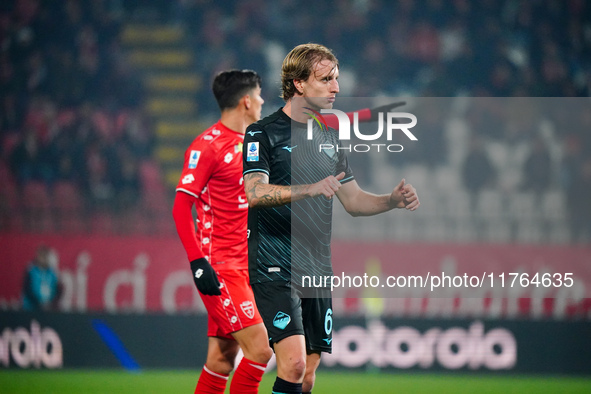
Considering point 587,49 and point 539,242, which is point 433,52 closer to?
point 587,49

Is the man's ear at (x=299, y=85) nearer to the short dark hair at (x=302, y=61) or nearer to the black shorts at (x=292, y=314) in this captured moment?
the short dark hair at (x=302, y=61)

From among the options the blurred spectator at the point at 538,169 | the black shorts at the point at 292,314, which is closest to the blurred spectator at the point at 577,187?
the blurred spectator at the point at 538,169

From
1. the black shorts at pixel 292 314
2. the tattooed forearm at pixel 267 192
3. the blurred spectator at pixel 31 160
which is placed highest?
the blurred spectator at pixel 31 160

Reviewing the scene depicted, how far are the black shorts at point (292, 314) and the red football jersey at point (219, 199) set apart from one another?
0.72 m

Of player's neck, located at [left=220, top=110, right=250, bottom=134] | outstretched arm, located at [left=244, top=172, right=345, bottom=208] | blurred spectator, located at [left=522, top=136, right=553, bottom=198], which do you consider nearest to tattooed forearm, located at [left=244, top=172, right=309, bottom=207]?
outstretched arm, located at [left=244, top=172, right=345, bottom=208]

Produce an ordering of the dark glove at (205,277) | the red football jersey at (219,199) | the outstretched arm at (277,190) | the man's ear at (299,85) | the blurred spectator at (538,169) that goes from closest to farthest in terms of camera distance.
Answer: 1. the outstretched arm at (277,190)
2. the man's ear at (299,85)
3. the dark glove at (205,277)
4. the red football jersey at (219,199)
5. the blurred spectator at (538,169)

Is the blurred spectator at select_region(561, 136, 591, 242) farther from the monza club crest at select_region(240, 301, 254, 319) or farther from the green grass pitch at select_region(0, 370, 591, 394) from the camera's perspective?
the monza club crest at select_region(240, 301, 254, 319)

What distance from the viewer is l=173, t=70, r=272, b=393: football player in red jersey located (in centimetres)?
416

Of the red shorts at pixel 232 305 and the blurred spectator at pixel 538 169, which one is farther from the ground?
the blurred spectator at pixel 538 169

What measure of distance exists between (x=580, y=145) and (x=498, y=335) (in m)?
2.09

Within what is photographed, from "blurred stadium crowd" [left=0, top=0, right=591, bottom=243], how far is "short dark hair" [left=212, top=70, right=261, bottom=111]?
3260 millimetres

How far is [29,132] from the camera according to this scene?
10086mm

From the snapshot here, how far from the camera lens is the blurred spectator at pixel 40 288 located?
781cm

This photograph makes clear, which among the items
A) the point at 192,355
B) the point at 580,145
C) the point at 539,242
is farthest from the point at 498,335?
the point at 192,355
